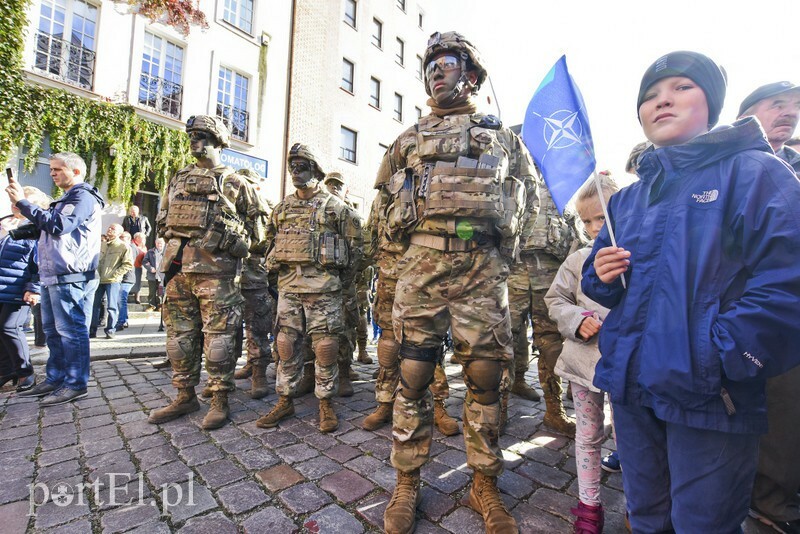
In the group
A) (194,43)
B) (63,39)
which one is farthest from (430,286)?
(194,43)

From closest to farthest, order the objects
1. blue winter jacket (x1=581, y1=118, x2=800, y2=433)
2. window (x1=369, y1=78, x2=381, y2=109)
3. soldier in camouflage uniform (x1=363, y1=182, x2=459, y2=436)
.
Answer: blue winter jacket (x1=581, y1=118, x2=800, y2=433), soldier in camouflage uniform (x1=363, y1=182, x2=459, y2=436), window (x1=369, y1=78, x2=381, y2=109)

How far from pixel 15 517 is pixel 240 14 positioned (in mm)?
16742

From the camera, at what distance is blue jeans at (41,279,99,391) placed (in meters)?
4.07

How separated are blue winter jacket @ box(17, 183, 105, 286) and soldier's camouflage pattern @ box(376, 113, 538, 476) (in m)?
3.79

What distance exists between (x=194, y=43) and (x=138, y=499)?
14.9m

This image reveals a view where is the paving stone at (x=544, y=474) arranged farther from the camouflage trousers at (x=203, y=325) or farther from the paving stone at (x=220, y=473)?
the camouflage trousers at (x=203, y=325)

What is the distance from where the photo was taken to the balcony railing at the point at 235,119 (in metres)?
13.5

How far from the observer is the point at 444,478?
2564mm

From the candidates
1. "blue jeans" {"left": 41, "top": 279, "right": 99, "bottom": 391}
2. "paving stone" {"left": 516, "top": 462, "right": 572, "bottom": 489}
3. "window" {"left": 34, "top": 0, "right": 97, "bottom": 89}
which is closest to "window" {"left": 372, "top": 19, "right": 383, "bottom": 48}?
"window" {"left": 34, "top": 0, "right": 97, "bottom": 89}

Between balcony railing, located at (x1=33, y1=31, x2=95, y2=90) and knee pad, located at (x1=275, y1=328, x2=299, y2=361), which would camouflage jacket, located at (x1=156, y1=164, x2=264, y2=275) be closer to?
knee pad, located at (x1=275, y1=328, x2=299, y2=361)

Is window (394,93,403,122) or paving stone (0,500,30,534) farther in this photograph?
window (394,93,403,122)

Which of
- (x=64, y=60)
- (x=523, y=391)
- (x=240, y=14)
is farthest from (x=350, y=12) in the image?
(x=523, y=391)

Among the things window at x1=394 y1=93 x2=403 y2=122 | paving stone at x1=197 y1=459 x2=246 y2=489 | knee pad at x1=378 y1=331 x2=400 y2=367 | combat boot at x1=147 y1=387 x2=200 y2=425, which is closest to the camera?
paving stone at x1=197 y1=459 x2=246 y2=489

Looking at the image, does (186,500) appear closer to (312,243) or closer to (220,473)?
(220,473)
